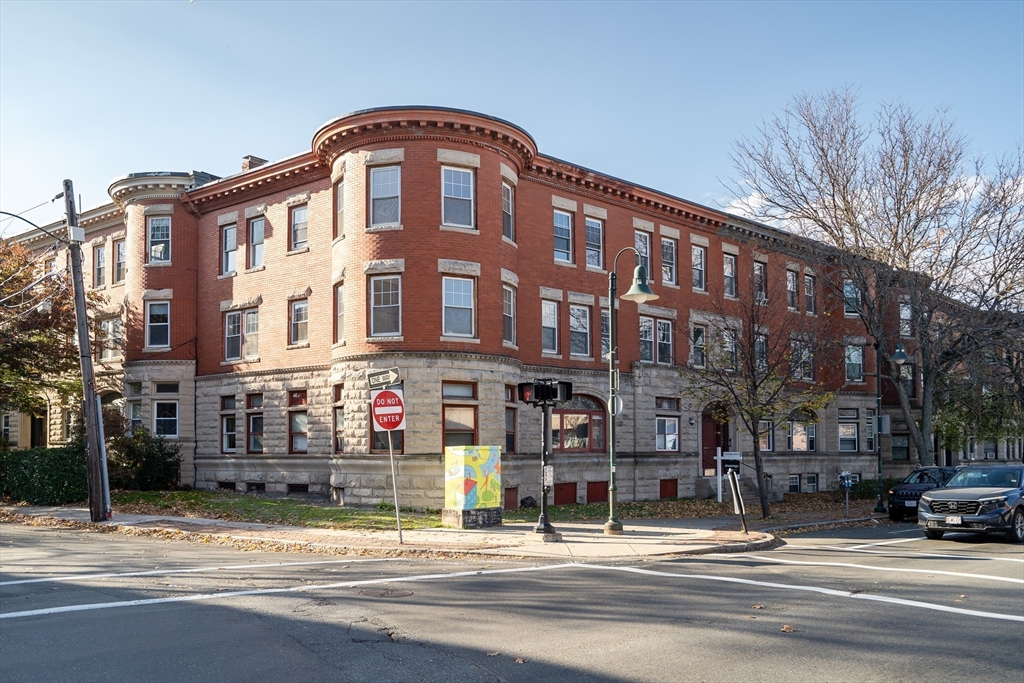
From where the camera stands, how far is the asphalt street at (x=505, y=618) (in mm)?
7500

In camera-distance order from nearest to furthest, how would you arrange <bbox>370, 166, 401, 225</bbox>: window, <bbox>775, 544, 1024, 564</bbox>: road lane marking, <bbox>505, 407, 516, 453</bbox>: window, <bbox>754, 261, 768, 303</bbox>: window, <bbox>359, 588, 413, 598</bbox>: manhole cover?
<bbox>359, 588, 413, 598</bbox>: manhole cover < <bbox>775, 544, 1024, 564</bbox>: road lane marking < <bbox>370, 166, 401, 225</bbox>: window < <bbox>505, 407, 516, 453</bbox>: window < <bbox>754, 261, 768, 303</bbox>: window

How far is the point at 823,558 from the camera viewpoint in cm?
1550

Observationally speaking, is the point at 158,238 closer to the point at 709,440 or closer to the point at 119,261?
the point at 119,261

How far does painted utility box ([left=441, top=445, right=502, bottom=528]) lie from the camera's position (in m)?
18.9

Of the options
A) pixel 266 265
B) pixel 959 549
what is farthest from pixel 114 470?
pixel 959 549

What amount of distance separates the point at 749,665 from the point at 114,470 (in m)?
26.7

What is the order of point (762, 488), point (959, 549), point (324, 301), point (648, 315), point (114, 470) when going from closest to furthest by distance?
1. point (959, 549)
2. point (762, 488)
3. point (324, 301)
4. point (114, 470)
5. point (648, 315)

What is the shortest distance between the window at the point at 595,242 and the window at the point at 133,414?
18.0 m

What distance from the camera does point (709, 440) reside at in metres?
33.0

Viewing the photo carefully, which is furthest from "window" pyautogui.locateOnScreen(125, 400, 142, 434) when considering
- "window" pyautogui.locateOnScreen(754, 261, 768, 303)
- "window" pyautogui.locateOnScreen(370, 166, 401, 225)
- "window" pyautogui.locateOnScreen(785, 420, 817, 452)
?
"window" pyautogui.locateOnScreen(785, 420, 817, 452)

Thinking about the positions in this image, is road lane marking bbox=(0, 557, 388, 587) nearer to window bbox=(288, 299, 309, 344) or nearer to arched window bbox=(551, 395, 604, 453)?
arched window bbox=(551, 395, 604, 453)

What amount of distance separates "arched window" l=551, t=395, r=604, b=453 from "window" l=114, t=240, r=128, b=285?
62.5 ft

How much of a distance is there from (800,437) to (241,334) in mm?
24078

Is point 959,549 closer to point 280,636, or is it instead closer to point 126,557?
point 280,636
